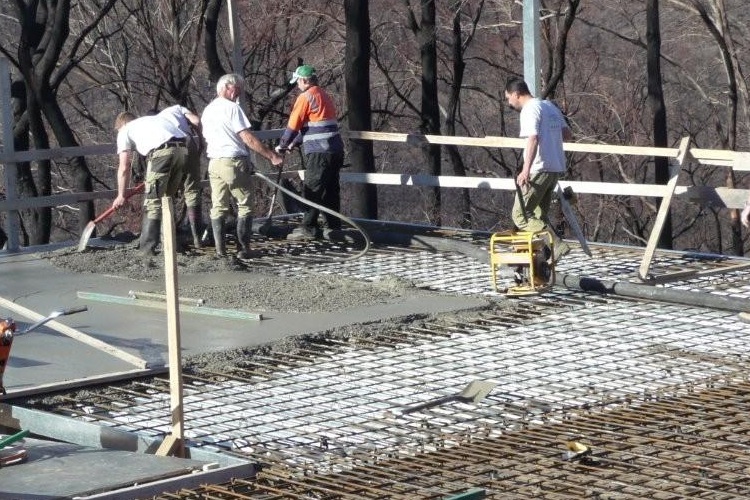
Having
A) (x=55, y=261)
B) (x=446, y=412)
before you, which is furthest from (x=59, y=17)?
(x=446, y=412)

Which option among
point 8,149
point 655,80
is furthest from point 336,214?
point 655,80

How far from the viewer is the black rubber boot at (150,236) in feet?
39.1

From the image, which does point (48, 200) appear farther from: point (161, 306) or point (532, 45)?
point (532, 45)

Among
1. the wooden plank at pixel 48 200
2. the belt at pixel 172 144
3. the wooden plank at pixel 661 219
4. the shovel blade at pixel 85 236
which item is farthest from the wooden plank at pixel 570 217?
the wooden plank at pixel 48 200

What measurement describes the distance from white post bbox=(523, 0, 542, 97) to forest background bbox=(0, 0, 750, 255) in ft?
26.8

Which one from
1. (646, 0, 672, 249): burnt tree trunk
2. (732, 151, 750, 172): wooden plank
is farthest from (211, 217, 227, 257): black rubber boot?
(646, 0, 672, 249): burnt tree trunk

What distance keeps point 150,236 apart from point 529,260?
3.82 meters

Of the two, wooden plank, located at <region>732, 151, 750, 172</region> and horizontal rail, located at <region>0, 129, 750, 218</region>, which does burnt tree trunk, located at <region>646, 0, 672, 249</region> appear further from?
wooden plank, located at <region>732, 151, 750, 172</region>

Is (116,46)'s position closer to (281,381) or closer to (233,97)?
(233,97)

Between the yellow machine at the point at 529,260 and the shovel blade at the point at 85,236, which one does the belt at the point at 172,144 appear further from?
the yellow machine at the point at 529,260

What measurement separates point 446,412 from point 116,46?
811 inches

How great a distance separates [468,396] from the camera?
7.27 m

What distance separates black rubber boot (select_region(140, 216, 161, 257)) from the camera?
11.9 metres

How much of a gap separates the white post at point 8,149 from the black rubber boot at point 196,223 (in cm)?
167
